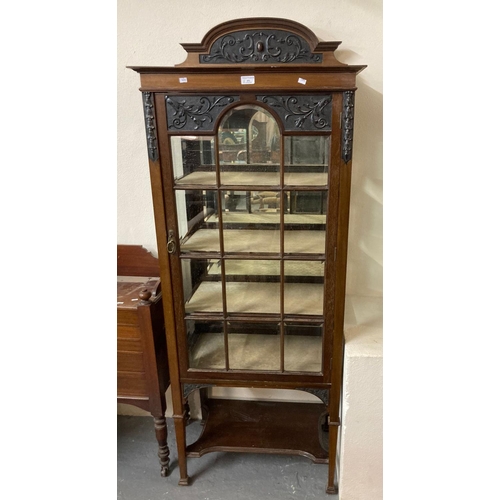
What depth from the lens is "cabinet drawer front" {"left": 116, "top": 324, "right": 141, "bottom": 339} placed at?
141cm

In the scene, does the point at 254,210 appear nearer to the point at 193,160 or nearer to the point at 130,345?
the point at 193,160

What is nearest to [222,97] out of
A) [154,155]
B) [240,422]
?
[154,155]

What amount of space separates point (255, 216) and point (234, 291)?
30 cm

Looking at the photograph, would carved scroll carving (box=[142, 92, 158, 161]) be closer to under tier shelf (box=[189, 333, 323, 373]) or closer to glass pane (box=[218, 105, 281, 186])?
glass pane (box=[218, 105, 281, 186])

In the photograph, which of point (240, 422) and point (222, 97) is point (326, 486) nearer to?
point (240, 422)

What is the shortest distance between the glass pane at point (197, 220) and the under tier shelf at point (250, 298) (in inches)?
6.0

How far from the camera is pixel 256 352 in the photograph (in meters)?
1.45

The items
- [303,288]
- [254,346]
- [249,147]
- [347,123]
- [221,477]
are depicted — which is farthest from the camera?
[221,477]

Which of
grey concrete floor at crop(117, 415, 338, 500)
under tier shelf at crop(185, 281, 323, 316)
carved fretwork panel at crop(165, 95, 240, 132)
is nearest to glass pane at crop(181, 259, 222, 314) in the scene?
under tier shelf at crop(185, 281, 323, 316)

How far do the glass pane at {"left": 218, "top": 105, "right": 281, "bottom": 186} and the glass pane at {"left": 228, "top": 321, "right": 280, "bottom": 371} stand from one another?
54 centimetres

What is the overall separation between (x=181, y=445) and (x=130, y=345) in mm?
457

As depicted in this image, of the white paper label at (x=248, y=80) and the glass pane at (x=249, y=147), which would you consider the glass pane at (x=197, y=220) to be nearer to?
the glass pane at (x=249, y=147)

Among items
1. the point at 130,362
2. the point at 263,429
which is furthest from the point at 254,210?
the point at 263,429

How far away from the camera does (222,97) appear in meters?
1.16
